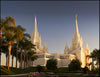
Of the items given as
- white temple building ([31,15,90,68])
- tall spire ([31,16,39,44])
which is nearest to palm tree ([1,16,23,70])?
white temple building ([31,15,90,68])

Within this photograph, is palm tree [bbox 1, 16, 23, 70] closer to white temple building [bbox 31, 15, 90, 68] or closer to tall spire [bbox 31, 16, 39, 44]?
white temple building [bbox 31, 15, 90, 68]

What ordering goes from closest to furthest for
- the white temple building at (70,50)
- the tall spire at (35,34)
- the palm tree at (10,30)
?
the palm tree at (10,30), the white temple building at (70,50), the tall spire at (35,34)

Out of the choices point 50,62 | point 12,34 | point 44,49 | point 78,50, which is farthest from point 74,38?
point 12,34

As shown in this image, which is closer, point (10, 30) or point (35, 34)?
point (10, 30)

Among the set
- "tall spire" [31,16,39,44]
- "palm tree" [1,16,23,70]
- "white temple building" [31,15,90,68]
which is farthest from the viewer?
"tall spire" [31,16,39,44]

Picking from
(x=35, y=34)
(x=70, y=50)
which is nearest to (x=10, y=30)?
(x=35, y=34)

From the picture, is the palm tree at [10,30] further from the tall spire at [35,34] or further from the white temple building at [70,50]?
the tall spire at [35,34]

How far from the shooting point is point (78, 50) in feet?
302

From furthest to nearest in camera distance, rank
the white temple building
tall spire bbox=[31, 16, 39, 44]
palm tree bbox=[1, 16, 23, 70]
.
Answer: tall spire bbox=[31, 16, 39, 44] < the white temple building < palm tree bbox=[1, 16, 23, 70]

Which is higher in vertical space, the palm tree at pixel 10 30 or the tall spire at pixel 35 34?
the tall spire at pixel 35 34

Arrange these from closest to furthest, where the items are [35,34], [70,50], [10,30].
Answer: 1. [10,30]
2. [35,34]
3. [70,50]

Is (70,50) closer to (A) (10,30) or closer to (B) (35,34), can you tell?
(B) (35,34)

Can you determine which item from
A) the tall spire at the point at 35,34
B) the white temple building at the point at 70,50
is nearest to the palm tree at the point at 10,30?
the white temple building at the point at 70,50

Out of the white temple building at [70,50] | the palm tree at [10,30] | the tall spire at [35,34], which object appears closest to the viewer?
the palm tree at [10,30]
